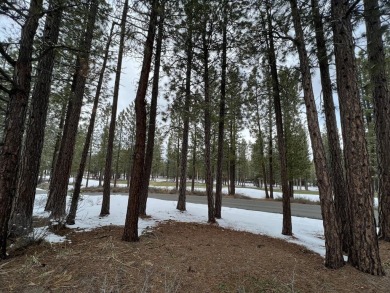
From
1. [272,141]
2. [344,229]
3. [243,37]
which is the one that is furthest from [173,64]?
[272,141]

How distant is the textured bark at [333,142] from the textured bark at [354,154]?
509mm

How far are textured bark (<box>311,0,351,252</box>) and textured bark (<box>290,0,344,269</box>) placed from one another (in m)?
0.66

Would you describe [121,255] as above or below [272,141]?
below

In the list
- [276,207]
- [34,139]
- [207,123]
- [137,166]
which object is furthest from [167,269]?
[276,207]

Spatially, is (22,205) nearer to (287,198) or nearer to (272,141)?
(287,198)

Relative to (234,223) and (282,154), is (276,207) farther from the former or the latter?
→ (282,154)

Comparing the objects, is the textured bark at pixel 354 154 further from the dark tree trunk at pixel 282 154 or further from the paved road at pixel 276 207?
the paved road at pixel 276 207

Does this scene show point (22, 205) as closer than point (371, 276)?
No

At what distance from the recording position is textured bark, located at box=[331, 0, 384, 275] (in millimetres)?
4156

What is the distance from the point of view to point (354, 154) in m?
4.38

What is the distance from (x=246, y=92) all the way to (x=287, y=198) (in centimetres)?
387

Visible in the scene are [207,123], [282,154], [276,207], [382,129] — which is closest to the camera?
[382,129]

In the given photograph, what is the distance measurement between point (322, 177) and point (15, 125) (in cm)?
553

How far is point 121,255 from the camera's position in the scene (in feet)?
13.1
